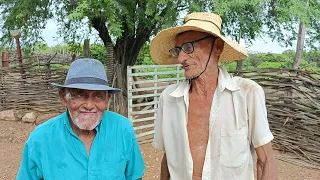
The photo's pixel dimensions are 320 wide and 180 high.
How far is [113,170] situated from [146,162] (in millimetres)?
4052

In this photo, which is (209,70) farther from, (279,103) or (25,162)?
(279,103)

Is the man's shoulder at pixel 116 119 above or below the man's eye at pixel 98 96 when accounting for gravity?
below

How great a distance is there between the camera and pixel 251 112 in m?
1.73

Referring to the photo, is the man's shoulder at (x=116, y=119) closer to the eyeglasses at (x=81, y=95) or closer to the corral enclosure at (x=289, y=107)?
the eyeglasses at (x=81, y=95)

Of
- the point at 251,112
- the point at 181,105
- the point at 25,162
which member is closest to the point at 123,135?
the point at 181,105

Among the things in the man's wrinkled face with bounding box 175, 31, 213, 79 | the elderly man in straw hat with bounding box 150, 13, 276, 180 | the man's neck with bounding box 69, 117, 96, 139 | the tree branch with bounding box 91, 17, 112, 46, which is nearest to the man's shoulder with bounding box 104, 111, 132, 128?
the man's neck with bounding box 69, 117, 96, 139

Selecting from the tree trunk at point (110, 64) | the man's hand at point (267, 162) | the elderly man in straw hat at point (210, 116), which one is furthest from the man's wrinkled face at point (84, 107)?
the tree trunk at point (110, 64)

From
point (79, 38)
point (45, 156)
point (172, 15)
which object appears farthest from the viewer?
point (79, 38)

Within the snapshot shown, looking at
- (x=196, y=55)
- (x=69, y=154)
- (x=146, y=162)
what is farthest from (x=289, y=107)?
(x=69, y=154)

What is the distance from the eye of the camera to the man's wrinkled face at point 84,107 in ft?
5.82

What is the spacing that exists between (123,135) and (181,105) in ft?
1.17

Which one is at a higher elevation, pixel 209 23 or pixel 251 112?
pixel 209 23

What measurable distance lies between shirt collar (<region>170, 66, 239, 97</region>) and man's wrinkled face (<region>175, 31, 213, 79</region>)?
0.07m

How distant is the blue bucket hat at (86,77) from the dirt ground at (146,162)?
3.60 metres
